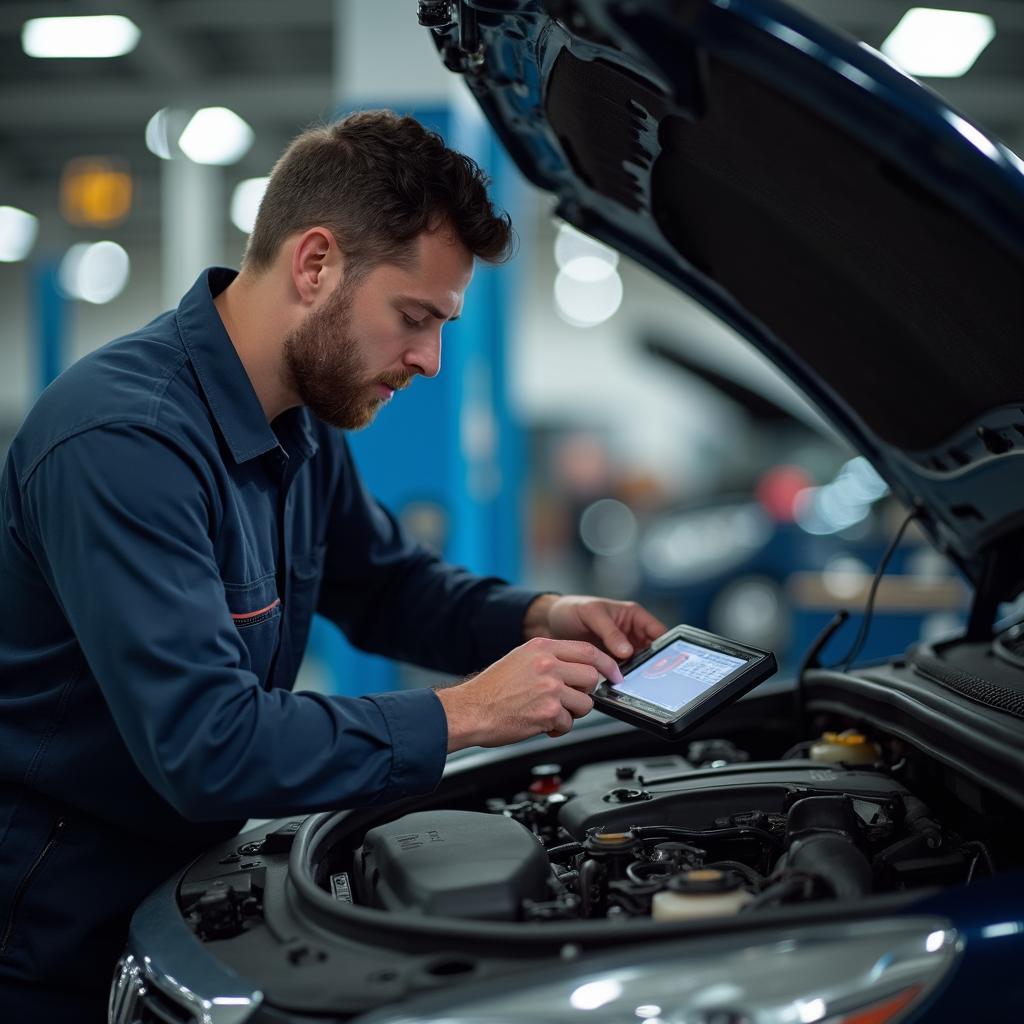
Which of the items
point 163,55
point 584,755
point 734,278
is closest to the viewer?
point 734,278

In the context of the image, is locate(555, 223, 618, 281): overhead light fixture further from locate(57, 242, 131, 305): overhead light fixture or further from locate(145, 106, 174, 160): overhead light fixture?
locate(57, 242, 131, 305): overhead light fixture

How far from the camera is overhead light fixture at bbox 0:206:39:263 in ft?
37.1

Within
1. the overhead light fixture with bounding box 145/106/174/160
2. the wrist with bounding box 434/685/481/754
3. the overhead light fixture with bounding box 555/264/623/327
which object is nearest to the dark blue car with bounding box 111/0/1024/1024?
the wrist with bounding box 434/685/481/754

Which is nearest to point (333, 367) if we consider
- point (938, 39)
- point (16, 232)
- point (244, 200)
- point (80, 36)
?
point (938, 39)

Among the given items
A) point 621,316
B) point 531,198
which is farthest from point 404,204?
point 621,316

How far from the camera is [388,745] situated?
1.15 metres

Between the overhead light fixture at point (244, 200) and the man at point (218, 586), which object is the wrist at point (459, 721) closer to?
the man at point (218, 586)

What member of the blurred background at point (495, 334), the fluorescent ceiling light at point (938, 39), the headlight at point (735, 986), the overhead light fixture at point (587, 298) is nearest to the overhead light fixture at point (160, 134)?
the blurred background at point (495, 334)

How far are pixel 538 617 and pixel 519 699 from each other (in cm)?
53

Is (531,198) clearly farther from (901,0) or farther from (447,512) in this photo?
(447,512)

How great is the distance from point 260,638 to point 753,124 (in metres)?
0.86

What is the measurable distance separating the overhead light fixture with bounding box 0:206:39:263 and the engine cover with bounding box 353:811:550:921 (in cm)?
1153

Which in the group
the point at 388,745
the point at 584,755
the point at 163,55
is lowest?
the point at 584,755

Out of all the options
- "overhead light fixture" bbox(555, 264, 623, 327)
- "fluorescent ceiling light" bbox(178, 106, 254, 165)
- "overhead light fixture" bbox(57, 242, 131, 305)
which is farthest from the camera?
"overhead light fixture" bbox(555, 264, 623, 327)
